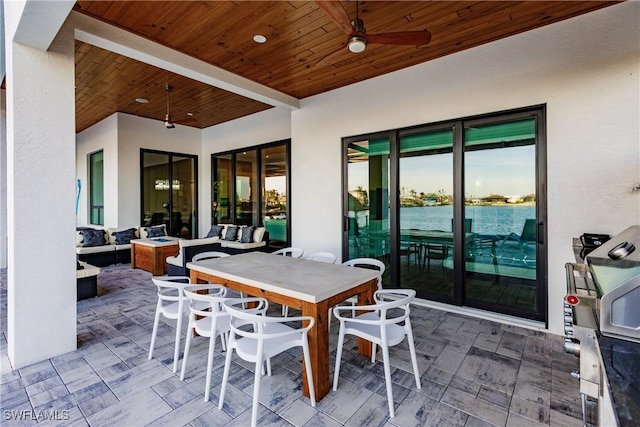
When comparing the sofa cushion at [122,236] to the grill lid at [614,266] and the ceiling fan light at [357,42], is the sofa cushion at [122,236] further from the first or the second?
the grill lid at [614,266]

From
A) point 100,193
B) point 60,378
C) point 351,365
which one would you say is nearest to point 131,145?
point 100,193

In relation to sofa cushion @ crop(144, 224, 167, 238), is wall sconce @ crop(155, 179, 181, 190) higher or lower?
higher

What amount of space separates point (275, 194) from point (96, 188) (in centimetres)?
504

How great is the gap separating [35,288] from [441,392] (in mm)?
3371

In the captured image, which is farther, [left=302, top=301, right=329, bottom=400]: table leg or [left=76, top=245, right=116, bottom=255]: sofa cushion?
[left=76, top=245, right=116, bottom=255]: sofa cushion

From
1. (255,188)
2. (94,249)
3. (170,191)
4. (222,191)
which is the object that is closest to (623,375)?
(255,188)

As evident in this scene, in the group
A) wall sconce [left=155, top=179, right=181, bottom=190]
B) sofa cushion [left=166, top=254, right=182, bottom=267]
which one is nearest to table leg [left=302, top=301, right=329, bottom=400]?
sofa cushion [left=166, top=254, right=182, bottom=267]

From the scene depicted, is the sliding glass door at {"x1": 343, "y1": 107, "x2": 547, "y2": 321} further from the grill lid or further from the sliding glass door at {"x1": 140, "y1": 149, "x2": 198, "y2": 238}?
the sliding glass door at {"x1": 140, "y1": 149, "x2": 198, "y2": 238}

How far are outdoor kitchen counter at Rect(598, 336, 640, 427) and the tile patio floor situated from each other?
1245 millimetres

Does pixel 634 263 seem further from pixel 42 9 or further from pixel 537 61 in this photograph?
pixel 42 9

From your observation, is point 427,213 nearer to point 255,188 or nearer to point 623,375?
point 623,375

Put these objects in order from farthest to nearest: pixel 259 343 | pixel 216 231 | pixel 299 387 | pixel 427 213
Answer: pixel 216 231 < pixel 427 213 < pixel 299 387 < pixel 259 343

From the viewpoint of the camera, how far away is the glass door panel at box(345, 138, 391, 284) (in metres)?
4.49

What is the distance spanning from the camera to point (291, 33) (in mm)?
3291
